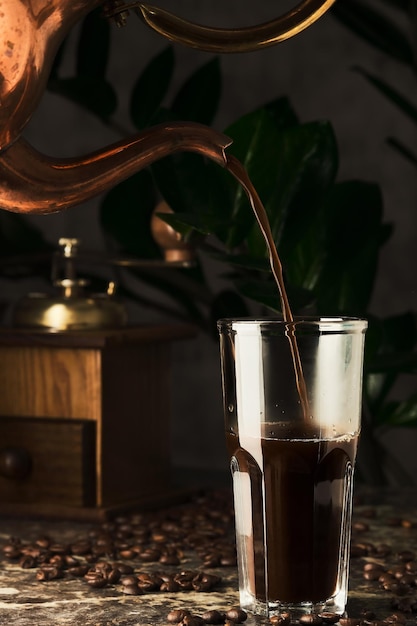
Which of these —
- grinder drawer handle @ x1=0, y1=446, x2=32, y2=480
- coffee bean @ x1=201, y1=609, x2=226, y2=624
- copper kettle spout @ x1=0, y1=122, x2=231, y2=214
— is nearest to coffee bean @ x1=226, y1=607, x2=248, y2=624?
coffee bean @ x1=201, y1=609, x2=226, y2=624

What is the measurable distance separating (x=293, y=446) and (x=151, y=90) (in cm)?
75

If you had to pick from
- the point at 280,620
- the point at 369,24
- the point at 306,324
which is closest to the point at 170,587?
the point at 280,620

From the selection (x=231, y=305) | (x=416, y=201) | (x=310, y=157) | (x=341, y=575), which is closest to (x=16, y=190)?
(x=341, y=575)

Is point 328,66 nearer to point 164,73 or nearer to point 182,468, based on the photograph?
point 164,73

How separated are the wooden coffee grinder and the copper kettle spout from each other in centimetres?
37

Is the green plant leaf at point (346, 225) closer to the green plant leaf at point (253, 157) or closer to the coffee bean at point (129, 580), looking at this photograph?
the green plant leaf at point (253, 157)

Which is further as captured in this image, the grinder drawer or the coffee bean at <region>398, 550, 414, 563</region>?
the grinder drawer

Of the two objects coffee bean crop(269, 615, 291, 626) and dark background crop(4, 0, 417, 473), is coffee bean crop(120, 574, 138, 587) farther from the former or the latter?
dark background crop(4, 0, 417, 473)

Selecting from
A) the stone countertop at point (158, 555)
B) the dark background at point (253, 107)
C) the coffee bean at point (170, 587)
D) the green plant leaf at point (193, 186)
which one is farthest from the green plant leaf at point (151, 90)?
the coffee bean at point (170, 587)

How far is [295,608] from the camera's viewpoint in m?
0.85

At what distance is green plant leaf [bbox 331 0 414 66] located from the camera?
157 cm

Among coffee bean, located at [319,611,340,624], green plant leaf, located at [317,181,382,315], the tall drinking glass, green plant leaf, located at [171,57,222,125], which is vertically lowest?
coffee bean, located at [319,611,340,624]

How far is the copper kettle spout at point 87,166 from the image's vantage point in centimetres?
84

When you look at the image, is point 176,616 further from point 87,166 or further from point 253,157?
point 253,157
